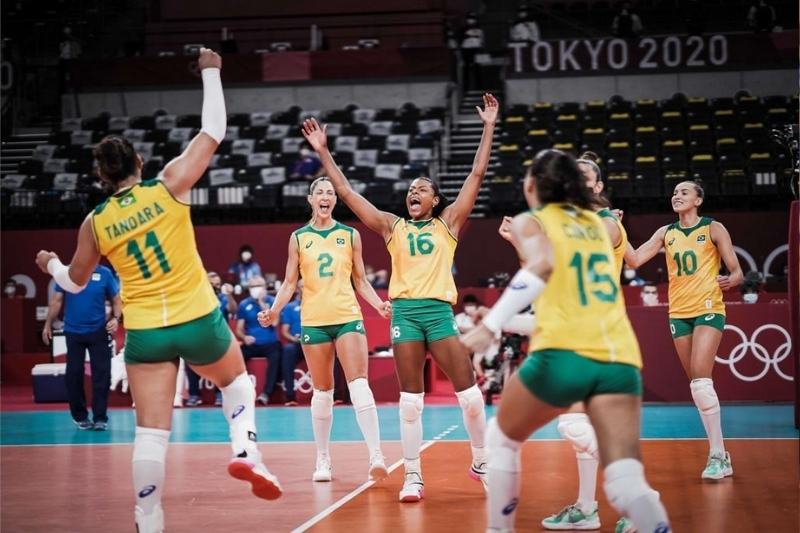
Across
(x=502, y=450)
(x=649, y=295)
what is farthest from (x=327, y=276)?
(x=649, y=295)

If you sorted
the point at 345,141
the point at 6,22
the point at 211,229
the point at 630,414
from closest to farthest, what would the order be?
the point at 630,414 < the point at 211,229 < the point at 345,141 < the point at 6,22

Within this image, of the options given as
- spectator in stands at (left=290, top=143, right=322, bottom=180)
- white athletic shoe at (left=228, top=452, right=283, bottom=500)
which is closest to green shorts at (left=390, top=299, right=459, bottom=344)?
white athletic shoe at (left=228, top=452, right=283, bottom=500)

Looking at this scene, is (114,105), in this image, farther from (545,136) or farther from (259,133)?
(545,136)

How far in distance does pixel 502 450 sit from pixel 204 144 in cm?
225

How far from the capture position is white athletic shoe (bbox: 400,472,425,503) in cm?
739

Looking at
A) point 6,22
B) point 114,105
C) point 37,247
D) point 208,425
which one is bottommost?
point 208,425

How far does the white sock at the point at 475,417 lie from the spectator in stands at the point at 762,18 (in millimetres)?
22158

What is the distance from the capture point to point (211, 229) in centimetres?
2236

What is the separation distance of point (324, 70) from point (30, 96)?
8.61m

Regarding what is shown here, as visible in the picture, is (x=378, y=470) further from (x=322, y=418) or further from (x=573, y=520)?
(x=573, y=520)

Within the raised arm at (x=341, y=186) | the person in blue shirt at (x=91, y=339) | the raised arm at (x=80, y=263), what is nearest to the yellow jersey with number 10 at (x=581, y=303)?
the raised arm at (x=80, y=263)

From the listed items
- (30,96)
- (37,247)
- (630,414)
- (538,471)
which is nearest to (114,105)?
(30,96)

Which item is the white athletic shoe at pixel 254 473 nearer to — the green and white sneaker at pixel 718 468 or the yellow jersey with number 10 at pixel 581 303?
the yellow jersey with number 10 at pixel 581 303

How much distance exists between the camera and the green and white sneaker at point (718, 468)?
26.5 feet
